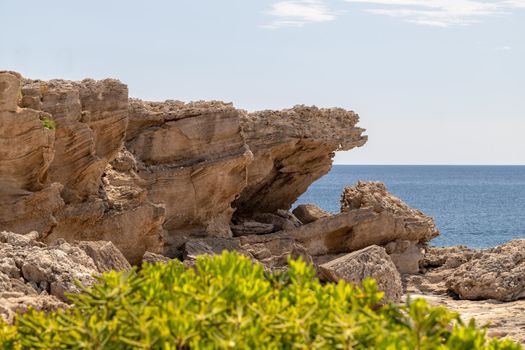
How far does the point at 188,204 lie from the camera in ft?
101

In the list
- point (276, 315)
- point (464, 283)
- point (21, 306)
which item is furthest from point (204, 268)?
point (464, 283)

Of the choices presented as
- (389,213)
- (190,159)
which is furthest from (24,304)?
(389,213)

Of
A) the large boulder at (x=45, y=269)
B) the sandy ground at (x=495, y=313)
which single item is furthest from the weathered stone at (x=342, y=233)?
the large boulder at (x=45, y=269)

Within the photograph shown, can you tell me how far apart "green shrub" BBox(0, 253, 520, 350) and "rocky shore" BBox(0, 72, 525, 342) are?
494 cm

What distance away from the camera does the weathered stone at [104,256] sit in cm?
1725

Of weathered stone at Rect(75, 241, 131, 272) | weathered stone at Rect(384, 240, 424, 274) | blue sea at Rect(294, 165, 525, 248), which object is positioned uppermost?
weathered stone at Rect(75, 241, 131, 272)

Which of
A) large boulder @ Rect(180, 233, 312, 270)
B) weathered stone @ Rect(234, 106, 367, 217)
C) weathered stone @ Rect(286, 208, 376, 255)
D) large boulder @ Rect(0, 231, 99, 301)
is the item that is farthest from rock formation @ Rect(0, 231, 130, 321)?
weathered stone @ Rect(234, 106, 367, 217)

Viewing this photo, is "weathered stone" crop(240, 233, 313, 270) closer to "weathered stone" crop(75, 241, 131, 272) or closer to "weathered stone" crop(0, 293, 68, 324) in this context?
"weathered stone" crop(75, 241, 131, 272)

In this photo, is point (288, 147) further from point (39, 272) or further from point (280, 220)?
point (39, 272)

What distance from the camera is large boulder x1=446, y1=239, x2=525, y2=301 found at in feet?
91.4

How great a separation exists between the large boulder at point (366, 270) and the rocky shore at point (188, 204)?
4cm

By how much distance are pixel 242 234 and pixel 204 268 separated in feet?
85.2

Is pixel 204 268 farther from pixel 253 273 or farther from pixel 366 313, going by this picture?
pixel 366 313

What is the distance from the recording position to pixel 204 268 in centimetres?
730
